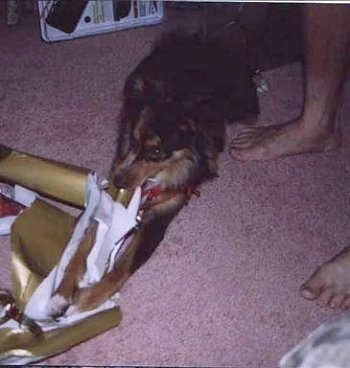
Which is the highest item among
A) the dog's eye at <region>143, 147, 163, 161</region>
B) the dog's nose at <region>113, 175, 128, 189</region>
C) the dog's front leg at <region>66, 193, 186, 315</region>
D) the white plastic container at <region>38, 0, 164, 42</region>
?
the white plastic container at <region>38, 0, 164, 42</region>

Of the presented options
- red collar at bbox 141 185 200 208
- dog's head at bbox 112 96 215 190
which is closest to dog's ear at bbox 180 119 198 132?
dog's head at bbox 112 96 215 190

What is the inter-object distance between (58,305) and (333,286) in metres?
0.44

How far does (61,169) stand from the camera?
1.18 meters

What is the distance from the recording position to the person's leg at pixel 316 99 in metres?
1.19

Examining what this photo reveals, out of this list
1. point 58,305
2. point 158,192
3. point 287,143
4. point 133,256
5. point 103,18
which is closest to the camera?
point 58,305

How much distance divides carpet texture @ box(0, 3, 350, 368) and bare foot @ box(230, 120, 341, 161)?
0.02m

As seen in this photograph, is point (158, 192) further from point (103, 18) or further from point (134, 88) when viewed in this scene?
point (103, 18)

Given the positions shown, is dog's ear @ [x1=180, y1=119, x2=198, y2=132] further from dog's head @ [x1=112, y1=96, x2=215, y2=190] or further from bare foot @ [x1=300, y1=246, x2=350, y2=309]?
bare foot @ [x1=300, y1=246, x2=350, y2=309]

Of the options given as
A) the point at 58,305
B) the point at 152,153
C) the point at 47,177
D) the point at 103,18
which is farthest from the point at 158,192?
the point at 103,18

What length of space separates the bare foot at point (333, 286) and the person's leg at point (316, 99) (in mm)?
304

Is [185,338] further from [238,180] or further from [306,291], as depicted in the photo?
[238,180]

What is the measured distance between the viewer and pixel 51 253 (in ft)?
3.65

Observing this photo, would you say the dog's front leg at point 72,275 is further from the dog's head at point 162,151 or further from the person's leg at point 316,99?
the person's leg at point 316,99

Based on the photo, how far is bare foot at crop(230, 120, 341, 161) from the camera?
1353mm
